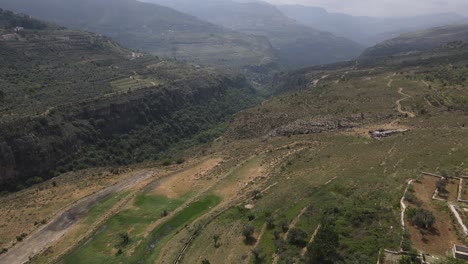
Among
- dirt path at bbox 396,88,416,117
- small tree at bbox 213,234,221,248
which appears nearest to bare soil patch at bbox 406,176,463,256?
small tree at bbox 213,234,221,248

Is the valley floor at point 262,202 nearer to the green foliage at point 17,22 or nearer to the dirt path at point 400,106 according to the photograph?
the dirt path at point 400,106

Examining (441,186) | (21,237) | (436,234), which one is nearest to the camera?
(436,234)

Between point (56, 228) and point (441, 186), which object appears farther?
point (56, 228)

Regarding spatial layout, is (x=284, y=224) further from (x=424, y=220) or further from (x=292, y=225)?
(x=424, y=220)

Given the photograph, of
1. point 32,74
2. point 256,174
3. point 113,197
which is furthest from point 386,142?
point 32,74

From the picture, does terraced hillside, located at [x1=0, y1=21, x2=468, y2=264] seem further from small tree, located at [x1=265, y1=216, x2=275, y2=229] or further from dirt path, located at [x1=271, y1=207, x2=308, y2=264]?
small tree, located at [x1=265, y1=216, x2=275, y2=229]

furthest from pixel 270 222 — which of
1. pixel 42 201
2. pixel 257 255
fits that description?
pixel 42 201

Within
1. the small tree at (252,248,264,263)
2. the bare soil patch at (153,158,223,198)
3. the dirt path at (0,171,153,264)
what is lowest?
the dirt path at (0,171,153,264)
